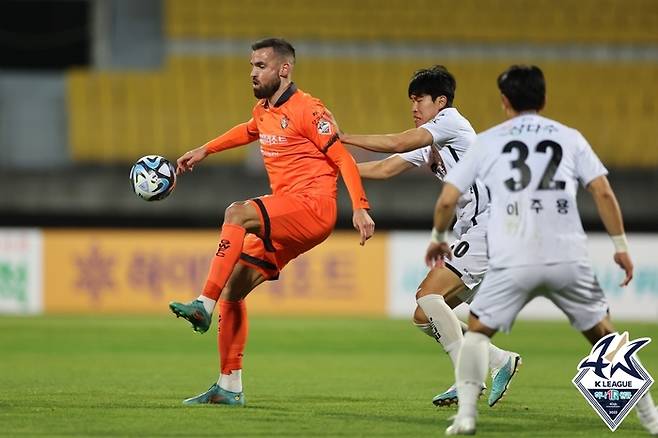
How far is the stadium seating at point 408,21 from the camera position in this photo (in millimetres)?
21219

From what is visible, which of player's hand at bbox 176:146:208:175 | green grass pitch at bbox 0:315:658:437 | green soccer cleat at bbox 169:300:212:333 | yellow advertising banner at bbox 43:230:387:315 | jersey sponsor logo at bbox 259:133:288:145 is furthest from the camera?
yellow advertising banner at bbox 43:230:387:315

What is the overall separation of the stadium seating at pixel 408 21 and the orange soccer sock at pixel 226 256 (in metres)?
14.3

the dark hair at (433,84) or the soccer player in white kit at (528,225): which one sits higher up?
the dark hair at (433,84)

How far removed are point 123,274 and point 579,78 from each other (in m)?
9.15

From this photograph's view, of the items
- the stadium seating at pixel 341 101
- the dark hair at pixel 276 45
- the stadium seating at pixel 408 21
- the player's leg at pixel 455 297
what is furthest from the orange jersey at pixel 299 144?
the stadium seating at pixel 408 21

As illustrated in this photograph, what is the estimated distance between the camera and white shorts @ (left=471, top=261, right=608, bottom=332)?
585 cm

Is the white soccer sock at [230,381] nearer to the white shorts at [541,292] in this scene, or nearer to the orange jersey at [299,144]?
the orange jersey at [299,144]

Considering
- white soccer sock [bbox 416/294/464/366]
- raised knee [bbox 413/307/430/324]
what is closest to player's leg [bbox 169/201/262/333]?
white soccer sock [bbox 416/294/464/366]

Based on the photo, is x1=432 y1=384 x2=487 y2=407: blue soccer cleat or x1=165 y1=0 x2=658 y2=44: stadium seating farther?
x1=165 y1=0 x2=658 y2=44: stadium seating

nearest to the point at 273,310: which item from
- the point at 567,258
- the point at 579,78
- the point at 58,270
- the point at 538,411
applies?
the point at 58,270

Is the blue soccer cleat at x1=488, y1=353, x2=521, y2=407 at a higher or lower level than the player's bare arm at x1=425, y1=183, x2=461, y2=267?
lower

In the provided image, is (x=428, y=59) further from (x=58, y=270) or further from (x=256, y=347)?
(x=256, y=347)

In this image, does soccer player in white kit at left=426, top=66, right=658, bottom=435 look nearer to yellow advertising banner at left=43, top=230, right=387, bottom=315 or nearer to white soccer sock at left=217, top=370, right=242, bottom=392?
white soccer sock at left=217, top=370, right=242, bottom=392

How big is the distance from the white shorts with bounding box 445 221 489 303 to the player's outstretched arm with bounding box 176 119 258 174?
63.7 inches
